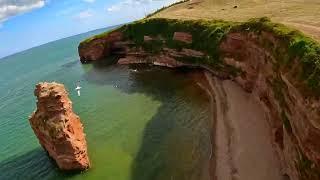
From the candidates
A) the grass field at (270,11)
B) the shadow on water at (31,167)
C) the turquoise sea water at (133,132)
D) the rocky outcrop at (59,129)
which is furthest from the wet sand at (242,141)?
the shadow on water at (31,167)

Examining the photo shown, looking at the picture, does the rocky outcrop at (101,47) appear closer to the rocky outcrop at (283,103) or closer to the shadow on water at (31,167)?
the rocky outcrop at (283,103)

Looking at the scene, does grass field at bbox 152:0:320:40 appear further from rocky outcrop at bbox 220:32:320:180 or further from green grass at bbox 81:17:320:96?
rocky outcrop at bbox 220:32:320:180

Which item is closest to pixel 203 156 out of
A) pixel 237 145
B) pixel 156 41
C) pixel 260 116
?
pixel 237 145

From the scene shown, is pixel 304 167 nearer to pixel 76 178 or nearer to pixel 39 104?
pixel 76 178

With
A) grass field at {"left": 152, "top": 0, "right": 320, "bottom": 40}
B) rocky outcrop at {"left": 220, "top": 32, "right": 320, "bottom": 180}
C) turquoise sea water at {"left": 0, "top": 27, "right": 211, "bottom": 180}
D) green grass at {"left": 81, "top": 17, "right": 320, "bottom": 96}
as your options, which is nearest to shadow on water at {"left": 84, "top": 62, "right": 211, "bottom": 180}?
turquoise sea water at {"left": 0, "top": 27, "right": 211, "bottom": 180}

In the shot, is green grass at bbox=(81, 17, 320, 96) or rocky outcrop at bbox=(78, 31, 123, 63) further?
rocky outcrop at bbox=(78, 31, 123, 63)

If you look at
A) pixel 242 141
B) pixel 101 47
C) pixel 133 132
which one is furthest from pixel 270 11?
pixel 101 47

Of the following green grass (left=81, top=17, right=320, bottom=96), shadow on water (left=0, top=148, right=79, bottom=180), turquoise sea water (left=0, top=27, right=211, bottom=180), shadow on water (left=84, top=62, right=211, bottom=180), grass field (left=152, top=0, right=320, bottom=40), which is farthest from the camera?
grass field (left=152, top=0, right=320, bottom=40)

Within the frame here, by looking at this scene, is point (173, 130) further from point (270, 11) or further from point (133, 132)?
point (270, 11)
